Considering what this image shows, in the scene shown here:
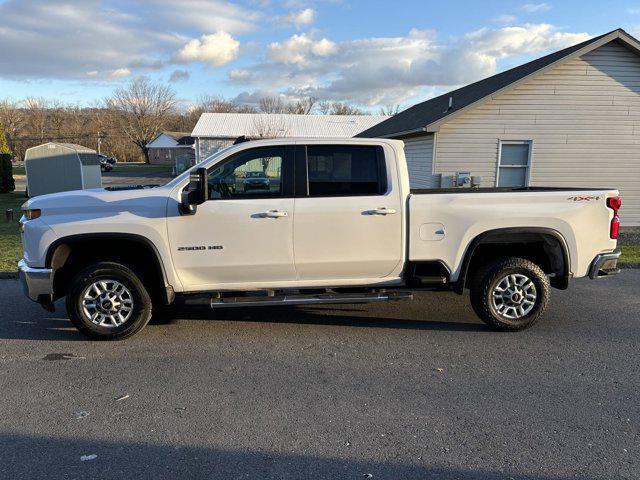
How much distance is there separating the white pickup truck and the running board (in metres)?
0.01

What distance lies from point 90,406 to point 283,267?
2172mm

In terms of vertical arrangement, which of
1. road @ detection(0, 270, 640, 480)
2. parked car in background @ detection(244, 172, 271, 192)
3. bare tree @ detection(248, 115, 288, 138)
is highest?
bare tree @ detection(248, 115, 288, 138)

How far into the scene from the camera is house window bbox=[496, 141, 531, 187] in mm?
12805

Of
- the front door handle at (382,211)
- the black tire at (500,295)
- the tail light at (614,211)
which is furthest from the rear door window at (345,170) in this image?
the tail light at (614,211)

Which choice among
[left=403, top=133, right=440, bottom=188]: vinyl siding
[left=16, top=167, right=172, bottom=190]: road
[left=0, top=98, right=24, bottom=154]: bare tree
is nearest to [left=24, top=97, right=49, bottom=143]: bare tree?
[left=0, top=98, right=24, bottom=154]: bare tree

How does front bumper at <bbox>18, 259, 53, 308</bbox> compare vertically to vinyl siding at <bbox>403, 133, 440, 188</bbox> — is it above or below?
below

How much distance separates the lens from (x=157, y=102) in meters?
77.2

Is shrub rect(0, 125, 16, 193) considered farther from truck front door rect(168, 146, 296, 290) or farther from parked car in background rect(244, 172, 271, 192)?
parked car in background rect(244, 172, 271, 192)

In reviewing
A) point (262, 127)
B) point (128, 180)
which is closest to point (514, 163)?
point (262, 127)

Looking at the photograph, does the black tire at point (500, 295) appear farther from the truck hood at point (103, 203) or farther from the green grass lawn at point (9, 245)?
the green grass lawn at point (9, 245)

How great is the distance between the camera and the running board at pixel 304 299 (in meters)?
4.89

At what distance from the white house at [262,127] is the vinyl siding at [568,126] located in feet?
77.4

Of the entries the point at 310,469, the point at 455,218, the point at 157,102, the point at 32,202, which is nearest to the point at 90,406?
the point at 310,469

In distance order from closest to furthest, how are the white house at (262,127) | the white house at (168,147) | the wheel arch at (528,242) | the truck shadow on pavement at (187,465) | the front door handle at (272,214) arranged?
the truck shadow on pavement at (187,465), the front door handle at (272,214), the wheel arch at (528,242), the white house at (262,127), the white house at (168,147)
